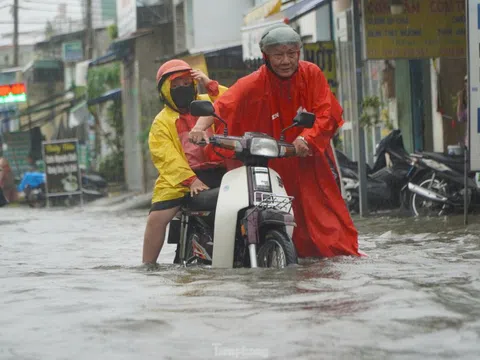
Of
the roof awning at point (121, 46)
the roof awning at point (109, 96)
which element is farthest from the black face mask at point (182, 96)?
the roof awning at point (109, 96)

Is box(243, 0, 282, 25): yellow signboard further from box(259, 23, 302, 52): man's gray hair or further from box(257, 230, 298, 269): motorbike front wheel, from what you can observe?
box(257, 230, 298, 269): motorbike front wheel

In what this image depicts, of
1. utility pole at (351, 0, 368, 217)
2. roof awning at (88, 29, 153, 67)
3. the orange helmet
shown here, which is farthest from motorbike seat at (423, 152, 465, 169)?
roof awning at (88, 29, 153, 67)

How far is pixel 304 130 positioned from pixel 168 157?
0.90m

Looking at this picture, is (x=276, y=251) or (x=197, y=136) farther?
(x=197, y=136)

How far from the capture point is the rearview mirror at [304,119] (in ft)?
23.0

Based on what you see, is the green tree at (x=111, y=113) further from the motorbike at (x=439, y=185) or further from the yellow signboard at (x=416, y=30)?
the motorbike at (x=439, y=185)

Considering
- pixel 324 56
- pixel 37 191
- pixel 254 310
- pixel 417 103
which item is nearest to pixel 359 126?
pixel 324 56

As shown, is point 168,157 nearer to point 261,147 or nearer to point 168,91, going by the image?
point 168,91

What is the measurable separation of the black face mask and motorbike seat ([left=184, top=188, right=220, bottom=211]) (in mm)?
655

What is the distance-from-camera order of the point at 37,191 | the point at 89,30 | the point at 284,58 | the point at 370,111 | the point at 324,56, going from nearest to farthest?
the point at 284,58 → the point at 324,56 → the point at 370,111 → the point at 37,191 → the point at 89,30

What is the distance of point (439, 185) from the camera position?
45.0ft

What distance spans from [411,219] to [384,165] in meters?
2.62

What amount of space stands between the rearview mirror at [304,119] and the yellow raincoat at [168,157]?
870 mm

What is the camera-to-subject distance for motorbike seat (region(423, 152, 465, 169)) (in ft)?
44.3
